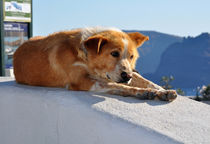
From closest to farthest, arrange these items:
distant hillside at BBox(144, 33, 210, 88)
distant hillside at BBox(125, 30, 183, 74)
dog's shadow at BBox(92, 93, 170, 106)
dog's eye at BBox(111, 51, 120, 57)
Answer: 1. dog's shadow at BBox(92, 93, 170, 106)
2. dog's eye at BBox(111, 51, 120, 57)
3. distant hillside at BBox(144, 33, 210, 88)
4. distant hillside at BBox(125, 30, 183, 74)

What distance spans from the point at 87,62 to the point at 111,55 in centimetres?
36

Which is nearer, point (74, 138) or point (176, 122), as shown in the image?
point (176, 122)

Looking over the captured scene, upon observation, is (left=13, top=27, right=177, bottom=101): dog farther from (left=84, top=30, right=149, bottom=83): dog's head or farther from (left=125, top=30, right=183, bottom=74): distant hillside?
(left=125, top=30, right=183, bottom=74): distant hillside

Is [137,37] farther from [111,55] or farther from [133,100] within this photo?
[133,100]

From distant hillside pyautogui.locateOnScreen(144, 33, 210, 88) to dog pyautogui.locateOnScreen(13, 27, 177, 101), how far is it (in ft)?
319

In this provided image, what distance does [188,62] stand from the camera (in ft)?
335

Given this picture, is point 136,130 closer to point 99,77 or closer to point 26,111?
point 99,77

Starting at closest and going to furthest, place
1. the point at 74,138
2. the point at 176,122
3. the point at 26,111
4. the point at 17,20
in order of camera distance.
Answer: the point at 176,122
the point at 74,138
the point at 26,111
the point at 17,20

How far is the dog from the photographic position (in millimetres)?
3260

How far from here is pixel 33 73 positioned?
3.81 metres

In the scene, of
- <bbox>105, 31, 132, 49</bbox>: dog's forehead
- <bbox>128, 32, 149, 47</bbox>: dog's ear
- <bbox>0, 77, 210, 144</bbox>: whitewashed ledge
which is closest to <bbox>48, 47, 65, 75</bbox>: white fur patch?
<bbox>0, 77, 210, 144</bbox>: whitewashed ledge

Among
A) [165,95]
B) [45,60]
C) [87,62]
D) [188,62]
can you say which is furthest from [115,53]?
[188,62]

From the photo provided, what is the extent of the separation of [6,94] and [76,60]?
1106 millimetres

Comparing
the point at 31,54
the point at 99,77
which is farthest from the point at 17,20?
the point at 99,77
